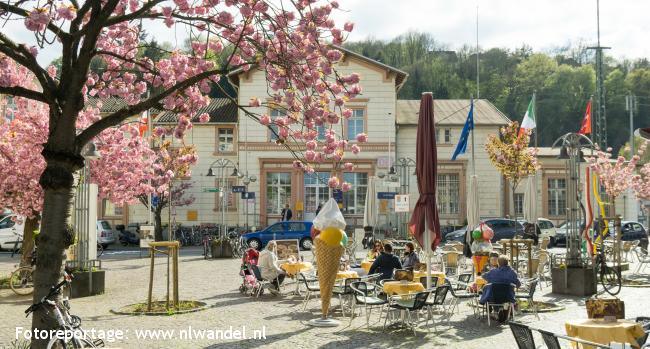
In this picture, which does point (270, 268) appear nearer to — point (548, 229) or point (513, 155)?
point (548, 229)

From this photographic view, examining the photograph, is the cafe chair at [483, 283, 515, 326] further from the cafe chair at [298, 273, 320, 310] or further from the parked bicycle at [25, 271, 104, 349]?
the parked bicycle at [25, 271, 104, 349]

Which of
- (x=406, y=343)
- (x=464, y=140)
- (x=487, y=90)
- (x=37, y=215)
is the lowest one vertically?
(x=406, y=343)

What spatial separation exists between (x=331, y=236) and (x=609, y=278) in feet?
28.6

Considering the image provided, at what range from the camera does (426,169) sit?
13133mm

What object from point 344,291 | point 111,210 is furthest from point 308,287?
point 111,210

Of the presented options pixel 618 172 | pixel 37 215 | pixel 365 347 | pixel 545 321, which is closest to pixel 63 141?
pixel 365 347

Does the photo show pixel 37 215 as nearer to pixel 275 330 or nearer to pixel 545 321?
pixel 275 330

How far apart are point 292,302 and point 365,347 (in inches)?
210

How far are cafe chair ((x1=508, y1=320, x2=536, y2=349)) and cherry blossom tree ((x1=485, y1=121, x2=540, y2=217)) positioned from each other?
34.9 meters

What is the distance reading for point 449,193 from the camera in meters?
45.8

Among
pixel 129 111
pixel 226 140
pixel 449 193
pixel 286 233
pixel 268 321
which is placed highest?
pixel 226 140

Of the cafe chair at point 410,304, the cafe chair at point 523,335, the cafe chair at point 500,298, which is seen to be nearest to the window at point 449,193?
A: the cafe chair at point 500,298

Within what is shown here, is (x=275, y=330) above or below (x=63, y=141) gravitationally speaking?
below

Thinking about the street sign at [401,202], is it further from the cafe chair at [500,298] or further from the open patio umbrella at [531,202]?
the cafe chair at [500,298]
